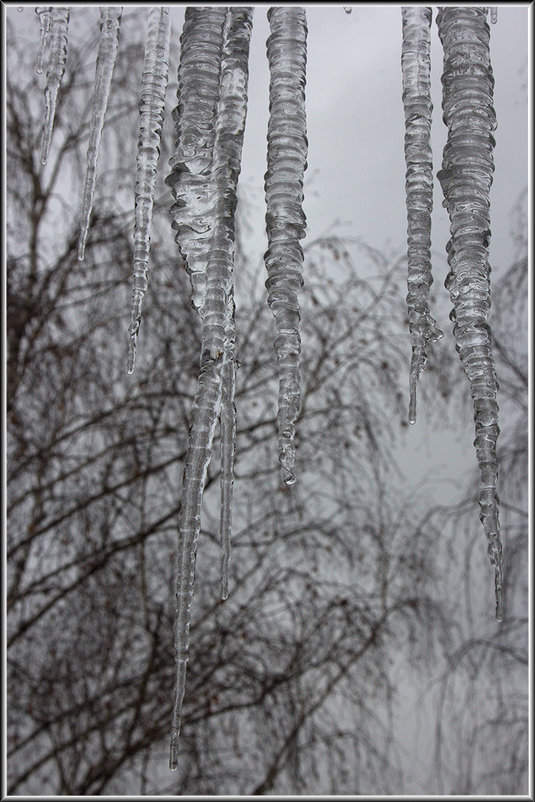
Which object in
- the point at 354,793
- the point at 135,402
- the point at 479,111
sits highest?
the point at 135,402

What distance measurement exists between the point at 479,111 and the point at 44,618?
3171 mm

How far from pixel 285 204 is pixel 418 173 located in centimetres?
20

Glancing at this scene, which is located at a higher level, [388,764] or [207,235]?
[207,235]

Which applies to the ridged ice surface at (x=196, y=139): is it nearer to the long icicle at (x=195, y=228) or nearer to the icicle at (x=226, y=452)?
the long icicle at (x=195, y=228)

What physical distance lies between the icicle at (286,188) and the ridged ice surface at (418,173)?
143 mm

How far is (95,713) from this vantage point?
322 centimetres

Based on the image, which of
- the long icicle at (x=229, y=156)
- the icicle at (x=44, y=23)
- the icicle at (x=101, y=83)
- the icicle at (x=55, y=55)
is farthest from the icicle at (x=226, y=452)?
the icicle at (x=44, y=23)

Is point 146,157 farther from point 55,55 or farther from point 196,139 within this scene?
point 55,55

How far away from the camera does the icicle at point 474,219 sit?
0.89m

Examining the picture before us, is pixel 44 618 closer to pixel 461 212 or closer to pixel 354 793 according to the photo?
pixel 354 793

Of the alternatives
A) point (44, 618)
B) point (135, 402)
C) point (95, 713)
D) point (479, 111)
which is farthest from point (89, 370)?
point (479, 111)

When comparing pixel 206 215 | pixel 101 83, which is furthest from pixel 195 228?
pixel 101 83

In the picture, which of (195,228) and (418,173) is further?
(418,173)

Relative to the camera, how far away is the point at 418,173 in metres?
0.99
